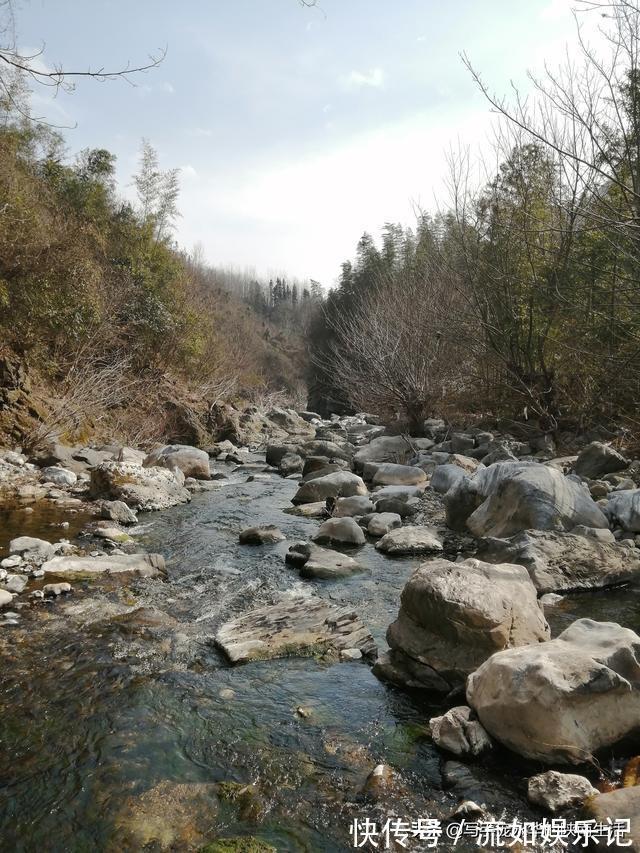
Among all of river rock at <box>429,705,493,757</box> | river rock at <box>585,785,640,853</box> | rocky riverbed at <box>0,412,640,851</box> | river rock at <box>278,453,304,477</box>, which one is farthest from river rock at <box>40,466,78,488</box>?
river rock at <box>585,785,640,853</box>

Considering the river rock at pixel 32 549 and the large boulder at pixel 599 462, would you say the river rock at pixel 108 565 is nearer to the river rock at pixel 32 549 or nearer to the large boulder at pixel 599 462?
the river rock at pixel 32 549

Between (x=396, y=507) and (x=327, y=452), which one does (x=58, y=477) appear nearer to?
(x=396, y=507)

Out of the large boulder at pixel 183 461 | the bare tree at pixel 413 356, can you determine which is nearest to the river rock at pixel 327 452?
the bare tree at pixel 413 356

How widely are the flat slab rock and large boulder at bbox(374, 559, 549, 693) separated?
0.39m

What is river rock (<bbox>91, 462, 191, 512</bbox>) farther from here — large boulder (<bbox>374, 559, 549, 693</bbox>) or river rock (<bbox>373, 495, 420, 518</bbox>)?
large boulder (<bbox>374, 559, 549, 693</bbox>)

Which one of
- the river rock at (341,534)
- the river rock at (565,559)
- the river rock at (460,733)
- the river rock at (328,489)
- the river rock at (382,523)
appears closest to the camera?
the river rock at (460,733)

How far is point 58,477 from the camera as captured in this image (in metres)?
8.52

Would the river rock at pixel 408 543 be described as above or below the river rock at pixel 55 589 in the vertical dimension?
above

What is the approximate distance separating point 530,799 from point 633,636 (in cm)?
113

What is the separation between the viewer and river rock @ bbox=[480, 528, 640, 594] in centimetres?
496

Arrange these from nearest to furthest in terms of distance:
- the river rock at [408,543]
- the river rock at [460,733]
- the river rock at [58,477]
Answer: the river rock at [460,733] < the river rock at [408,543] < the river rock at [58,477]

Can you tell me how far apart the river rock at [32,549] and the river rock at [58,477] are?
2.89 meters

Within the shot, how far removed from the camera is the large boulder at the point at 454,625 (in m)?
3.45

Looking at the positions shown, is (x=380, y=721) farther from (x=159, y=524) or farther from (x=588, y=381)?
(x=588, y=381)
